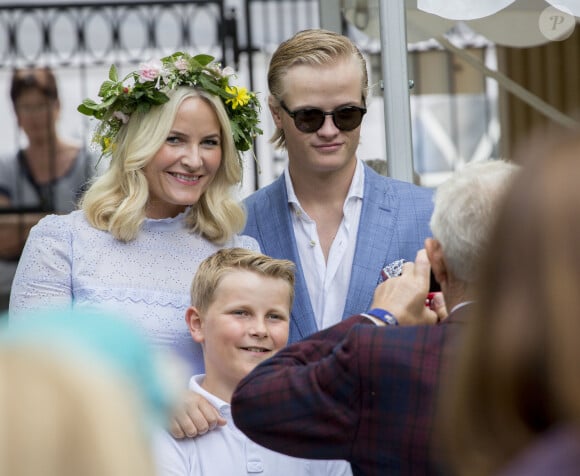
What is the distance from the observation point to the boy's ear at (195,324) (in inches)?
125

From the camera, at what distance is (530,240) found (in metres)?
1.26

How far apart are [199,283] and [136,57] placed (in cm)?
544

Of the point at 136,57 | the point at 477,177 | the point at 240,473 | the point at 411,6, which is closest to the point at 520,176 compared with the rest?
the point at 477,177

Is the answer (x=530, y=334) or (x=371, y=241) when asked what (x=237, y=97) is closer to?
(x=371, y=241)

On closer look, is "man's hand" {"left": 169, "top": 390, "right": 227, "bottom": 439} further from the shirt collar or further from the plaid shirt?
the plaid shirt

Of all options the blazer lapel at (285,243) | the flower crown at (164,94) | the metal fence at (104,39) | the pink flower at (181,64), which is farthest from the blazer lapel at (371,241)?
the metal fence at (104,39)

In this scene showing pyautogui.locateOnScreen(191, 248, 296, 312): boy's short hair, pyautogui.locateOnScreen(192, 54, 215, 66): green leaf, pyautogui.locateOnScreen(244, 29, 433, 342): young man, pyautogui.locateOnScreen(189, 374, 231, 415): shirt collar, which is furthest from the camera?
pyautogui.locateOnScreen(192, 54, 215, 66): green leaf

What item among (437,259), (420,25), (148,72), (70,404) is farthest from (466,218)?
(420,25)

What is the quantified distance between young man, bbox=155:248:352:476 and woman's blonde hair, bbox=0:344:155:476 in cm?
173

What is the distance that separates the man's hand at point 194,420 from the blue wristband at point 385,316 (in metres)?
0.67

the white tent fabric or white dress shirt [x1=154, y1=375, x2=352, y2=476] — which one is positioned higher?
the white tent fabric

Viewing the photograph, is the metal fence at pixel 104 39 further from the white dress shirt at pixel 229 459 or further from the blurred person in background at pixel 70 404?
the blurred person in background at pixel 70 404

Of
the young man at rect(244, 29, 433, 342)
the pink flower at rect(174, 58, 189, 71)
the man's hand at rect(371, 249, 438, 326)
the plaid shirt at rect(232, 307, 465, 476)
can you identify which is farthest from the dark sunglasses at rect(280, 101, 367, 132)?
the plaid shirt at rect(232, 307, 465, 476)

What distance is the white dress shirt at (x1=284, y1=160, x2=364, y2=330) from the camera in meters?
3.53
